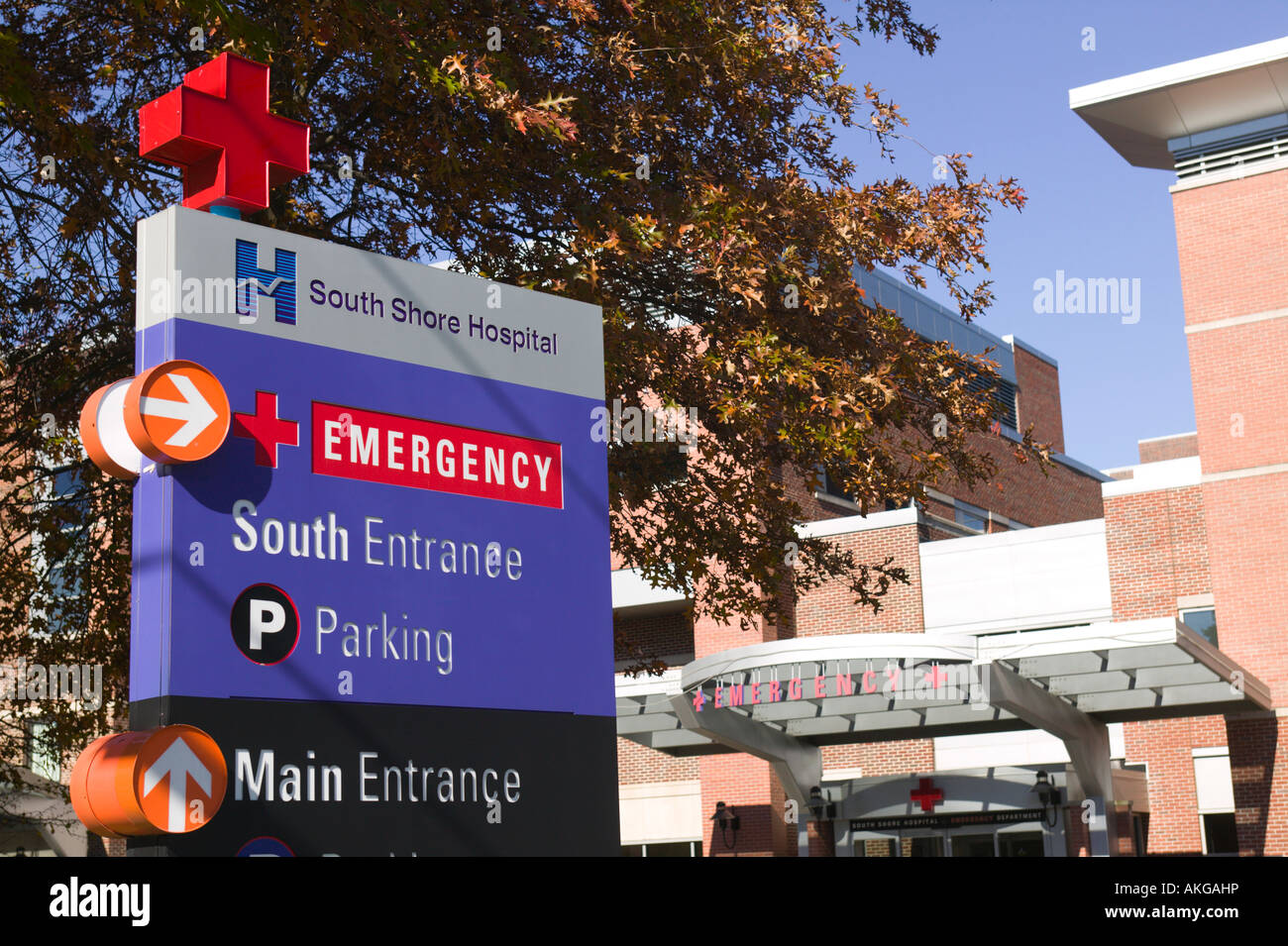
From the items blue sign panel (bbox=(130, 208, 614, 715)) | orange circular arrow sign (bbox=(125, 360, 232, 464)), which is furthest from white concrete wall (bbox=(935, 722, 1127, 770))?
orange circular arrow sign (bbox=(125, 360, 232, 464))

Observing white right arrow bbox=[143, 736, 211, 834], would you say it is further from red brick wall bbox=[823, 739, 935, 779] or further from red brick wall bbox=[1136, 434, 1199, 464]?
red brick wall bbox=[1136, 434, 1199, 464]

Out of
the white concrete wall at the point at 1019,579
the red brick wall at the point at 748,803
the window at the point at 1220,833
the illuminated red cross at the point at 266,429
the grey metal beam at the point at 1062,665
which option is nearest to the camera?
the illuminated red cross at the point at 266,429

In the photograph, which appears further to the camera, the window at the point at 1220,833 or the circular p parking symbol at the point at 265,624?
the window at the point at 1220,833

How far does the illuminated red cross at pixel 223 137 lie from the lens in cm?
551

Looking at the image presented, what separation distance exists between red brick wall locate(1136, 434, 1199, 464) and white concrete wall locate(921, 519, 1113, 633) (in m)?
54.6

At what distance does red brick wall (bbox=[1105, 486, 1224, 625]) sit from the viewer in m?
30.6

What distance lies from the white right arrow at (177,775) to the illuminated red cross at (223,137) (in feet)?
7.25

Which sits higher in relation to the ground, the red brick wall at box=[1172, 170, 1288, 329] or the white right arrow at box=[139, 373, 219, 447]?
the red brick wall at box=[1172, 170, 1288, 329]

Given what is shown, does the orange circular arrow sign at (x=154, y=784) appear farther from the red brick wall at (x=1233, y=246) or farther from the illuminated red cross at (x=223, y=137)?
the red brick wall at (x=1233, y=246)

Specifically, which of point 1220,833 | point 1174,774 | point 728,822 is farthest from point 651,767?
point 1220,833

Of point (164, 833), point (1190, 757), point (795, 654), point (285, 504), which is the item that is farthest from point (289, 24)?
point (1190, 757)

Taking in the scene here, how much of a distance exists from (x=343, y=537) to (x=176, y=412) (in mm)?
770

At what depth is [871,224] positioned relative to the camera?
521 inches

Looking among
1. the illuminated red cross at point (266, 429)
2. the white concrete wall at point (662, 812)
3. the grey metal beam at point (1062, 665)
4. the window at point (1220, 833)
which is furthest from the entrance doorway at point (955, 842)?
the illuminated red cross at point (266, 429)
